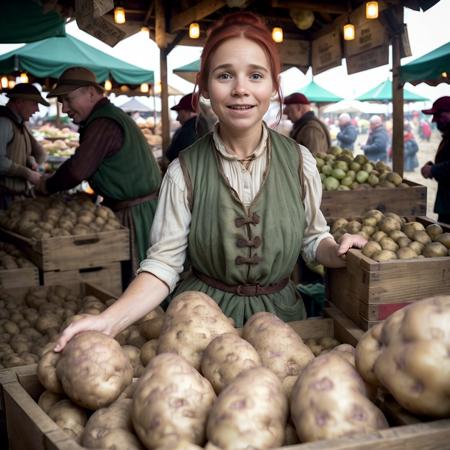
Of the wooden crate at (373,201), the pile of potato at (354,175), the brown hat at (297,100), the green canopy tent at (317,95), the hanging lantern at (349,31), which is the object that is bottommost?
the wooden crate at (373,201)

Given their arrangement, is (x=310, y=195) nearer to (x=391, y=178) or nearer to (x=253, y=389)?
(x=253, y=389)

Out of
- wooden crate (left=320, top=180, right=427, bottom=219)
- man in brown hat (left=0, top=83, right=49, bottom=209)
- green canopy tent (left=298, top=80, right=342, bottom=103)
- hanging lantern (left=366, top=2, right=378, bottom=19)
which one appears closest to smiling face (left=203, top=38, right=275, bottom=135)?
wooden crate (left=320, top=180, right=427, bottom=219)

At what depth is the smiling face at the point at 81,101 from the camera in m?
5.07

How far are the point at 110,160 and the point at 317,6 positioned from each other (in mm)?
3494

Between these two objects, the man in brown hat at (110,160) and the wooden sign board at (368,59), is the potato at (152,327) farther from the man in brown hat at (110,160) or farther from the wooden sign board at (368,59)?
the wooden sign board at (368,59)

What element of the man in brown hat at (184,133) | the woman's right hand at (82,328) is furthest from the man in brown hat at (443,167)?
the woman's right hand at (82,328)

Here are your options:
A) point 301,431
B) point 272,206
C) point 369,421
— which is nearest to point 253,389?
point 301,431

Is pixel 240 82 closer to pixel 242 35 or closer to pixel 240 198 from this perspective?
pixel 242 35

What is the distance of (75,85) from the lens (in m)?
5.09

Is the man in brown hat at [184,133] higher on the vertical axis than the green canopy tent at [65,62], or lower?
lower

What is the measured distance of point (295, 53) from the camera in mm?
8148

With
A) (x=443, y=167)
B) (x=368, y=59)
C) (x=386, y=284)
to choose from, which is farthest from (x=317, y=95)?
(x=386, y=284)

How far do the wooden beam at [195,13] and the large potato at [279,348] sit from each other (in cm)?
576

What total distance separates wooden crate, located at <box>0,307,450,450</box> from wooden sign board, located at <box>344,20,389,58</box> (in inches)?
226
